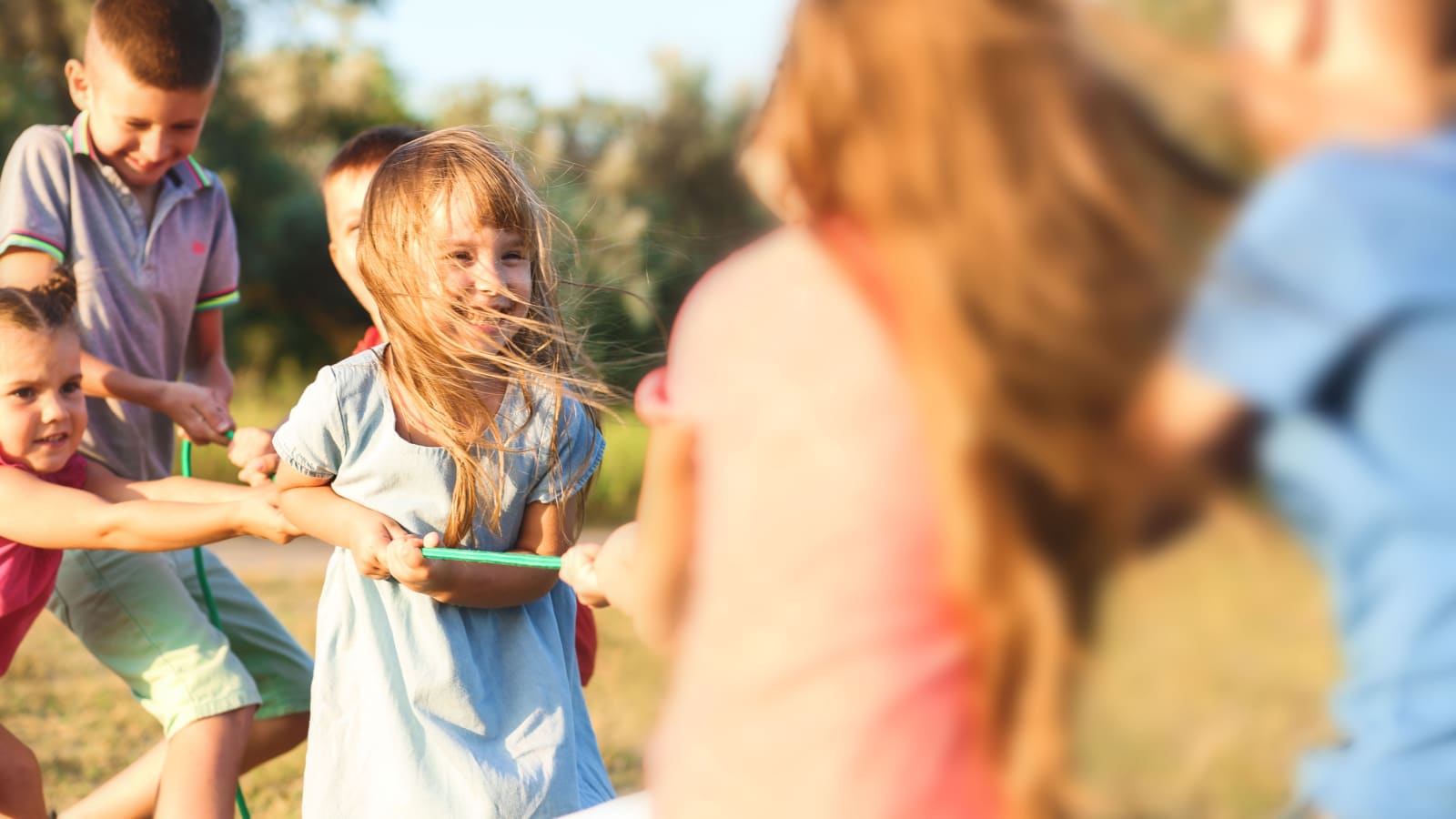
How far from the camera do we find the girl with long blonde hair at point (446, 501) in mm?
2631

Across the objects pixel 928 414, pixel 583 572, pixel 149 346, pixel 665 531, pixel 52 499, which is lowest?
pixel 52 499

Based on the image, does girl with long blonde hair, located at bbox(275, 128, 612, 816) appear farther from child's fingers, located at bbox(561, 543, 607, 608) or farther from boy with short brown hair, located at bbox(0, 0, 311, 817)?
boy with short brown hair, located at bbox(0, 0, 311, 817)

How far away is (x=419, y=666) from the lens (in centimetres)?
266

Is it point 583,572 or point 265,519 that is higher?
point 583,572

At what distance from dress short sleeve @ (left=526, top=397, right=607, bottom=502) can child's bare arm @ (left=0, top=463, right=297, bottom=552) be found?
474mm

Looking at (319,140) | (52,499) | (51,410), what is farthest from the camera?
(319,140)

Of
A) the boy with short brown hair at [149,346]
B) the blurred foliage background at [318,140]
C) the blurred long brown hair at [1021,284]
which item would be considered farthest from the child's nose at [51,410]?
the blurred foliage background at [318,140]

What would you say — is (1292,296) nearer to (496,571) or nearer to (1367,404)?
(1367,404)

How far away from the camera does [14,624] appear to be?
3.25 m

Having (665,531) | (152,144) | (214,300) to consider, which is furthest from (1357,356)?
(214,300)

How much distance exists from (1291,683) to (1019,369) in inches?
19.3

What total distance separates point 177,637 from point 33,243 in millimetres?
1009

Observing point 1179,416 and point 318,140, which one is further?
point 318,140

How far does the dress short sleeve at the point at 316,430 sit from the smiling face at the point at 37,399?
756 millimetres
